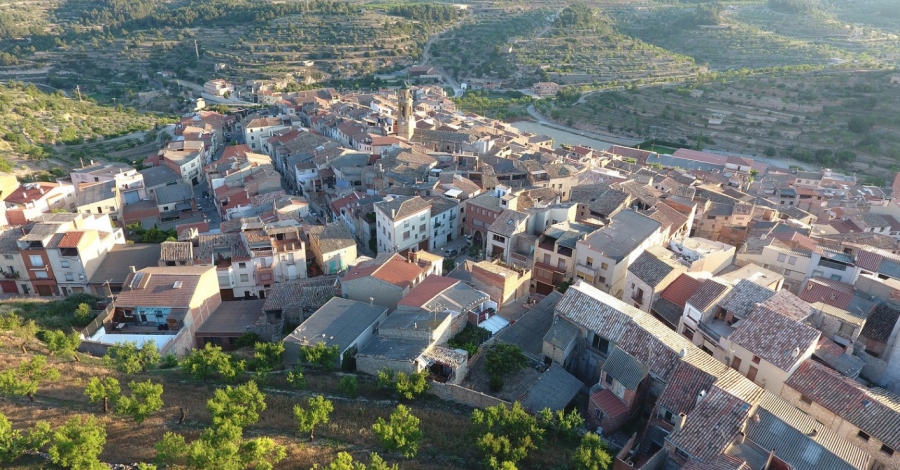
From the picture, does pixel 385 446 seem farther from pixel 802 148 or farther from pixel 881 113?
pixel 881 113

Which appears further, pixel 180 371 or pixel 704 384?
pixel 180 371

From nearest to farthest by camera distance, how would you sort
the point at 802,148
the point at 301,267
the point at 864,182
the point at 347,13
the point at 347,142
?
the point at 301,267 → the point at 347,142 → the point at 864,182 → the point at 802,148 → the point at 347,13

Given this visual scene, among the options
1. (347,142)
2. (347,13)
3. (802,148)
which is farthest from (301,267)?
(347,13)

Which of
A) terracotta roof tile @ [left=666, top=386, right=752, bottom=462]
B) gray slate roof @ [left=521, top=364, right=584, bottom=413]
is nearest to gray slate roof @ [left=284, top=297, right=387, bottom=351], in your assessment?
gray slate roof @ [left=521, top=364, right=584, bottom=413]

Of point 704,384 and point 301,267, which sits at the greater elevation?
point 704,384

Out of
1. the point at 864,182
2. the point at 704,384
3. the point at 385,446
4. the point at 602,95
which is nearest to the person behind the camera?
the point at 385,446

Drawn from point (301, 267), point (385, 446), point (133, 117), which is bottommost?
point (133, 117)

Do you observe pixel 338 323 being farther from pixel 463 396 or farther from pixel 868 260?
pixel 868 260

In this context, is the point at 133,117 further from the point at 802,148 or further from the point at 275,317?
the point at 802,148
